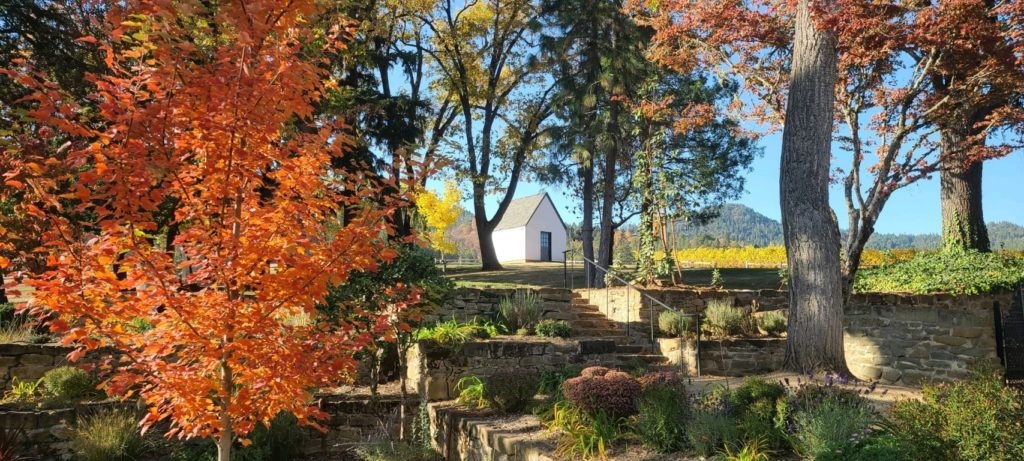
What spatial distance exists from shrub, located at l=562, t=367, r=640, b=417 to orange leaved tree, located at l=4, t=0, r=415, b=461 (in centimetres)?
236

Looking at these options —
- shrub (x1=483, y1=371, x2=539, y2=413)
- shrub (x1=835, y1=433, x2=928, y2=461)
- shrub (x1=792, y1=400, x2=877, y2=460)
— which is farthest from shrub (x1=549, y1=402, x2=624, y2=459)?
shrub (x1=835, y1=433, x2=928, y2=461)

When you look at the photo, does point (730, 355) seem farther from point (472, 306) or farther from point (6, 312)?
point (6, 312)

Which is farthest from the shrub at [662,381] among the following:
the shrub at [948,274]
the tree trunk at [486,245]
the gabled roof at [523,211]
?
the gabled roof at [523,211]

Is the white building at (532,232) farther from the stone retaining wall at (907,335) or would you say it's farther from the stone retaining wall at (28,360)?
the stone retaining wall at (28,360)

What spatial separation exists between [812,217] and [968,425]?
4.62 meters

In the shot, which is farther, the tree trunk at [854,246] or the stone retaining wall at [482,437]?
the tree trunk at [854,246]

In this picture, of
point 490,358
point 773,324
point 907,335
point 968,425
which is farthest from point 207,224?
point 907,335

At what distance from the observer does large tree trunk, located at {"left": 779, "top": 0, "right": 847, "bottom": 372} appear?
26.2ft

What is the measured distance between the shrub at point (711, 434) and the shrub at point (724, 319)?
20.9ft

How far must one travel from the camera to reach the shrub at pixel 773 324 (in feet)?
36.7

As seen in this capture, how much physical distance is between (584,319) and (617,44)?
893 cm

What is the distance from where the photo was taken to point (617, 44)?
17.7 meters

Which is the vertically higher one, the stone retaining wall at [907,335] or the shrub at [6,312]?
the shrub at [6,312]

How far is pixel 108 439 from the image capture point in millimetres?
7254
